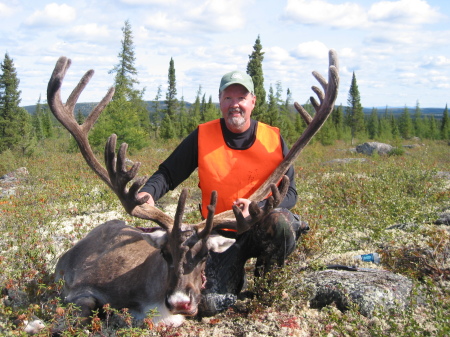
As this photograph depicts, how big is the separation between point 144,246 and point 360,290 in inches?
94.9

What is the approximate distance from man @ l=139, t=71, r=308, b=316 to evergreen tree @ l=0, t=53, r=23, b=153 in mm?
24986

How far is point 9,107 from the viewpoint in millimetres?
28938

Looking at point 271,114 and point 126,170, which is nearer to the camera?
point 126,170

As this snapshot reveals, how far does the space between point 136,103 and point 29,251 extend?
32.7 metres

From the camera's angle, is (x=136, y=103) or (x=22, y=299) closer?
(x=22, y=299)

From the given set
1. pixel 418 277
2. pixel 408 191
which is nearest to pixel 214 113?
pixel 408 191

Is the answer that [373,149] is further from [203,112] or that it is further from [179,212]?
[179,212]

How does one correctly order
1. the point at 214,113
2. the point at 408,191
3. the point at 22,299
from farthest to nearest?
the point at 214,113 → the point at 408,191 → the point at 22,299

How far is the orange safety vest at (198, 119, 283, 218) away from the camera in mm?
5016

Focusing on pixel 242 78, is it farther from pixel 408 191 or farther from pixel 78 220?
pixel 408 191

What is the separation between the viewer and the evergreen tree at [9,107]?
27422 millimetres

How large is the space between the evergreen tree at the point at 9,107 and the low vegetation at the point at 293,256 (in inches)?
707

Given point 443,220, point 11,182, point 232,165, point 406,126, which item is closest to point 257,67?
→ point 11,182

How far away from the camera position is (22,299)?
4.58 m
